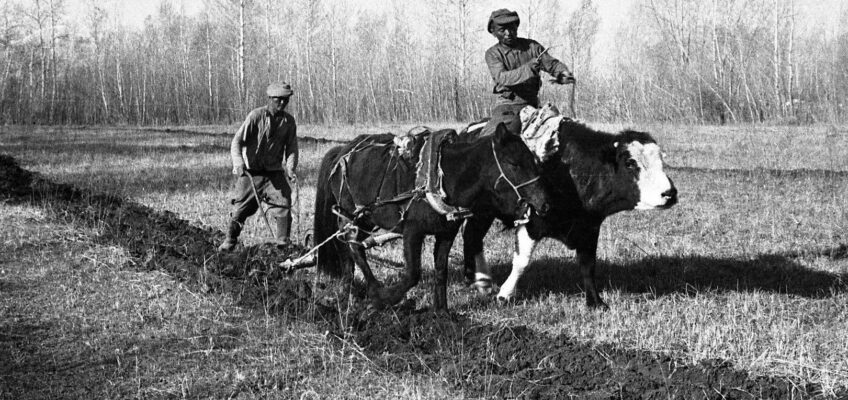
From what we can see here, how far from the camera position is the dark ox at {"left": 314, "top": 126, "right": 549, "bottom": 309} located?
254 inches

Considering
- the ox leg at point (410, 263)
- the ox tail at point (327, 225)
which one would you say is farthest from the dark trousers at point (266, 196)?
the ox leg at point (410, 263)

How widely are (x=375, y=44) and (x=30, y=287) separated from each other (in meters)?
37.8

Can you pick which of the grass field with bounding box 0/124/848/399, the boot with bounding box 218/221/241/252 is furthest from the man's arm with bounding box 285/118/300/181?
the grass field with bounding box 0/124/848/399

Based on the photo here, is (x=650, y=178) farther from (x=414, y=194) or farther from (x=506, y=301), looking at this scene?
(x=414, y=194)

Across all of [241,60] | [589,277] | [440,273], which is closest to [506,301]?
[589,277]

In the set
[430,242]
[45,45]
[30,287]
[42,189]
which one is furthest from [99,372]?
[45,45]

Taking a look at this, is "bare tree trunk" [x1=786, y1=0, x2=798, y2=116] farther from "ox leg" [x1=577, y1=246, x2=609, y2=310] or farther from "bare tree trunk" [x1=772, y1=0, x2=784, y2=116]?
"ox leg" [x1=577, y1=246, x2=609, y2=310]

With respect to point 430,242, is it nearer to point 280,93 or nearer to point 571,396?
point 280,93

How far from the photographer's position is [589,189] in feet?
23.7

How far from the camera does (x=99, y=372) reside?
219 inches

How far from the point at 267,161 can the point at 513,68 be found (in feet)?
9.08

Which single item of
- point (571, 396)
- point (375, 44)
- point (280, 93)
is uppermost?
point (375, 44)

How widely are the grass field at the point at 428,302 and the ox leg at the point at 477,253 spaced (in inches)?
5.9

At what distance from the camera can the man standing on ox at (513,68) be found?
7.75 metres
